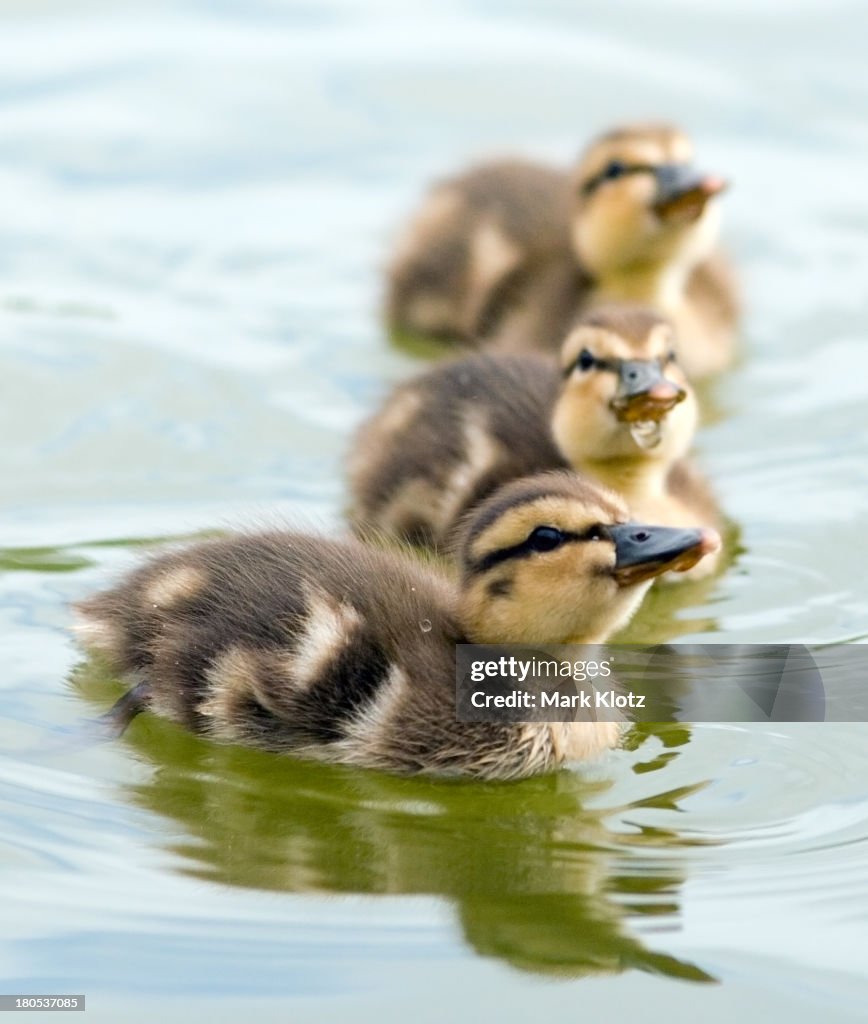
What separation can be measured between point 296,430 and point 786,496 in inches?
47.7

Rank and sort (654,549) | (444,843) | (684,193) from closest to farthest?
(444,843)
(654,549)
(684,193)

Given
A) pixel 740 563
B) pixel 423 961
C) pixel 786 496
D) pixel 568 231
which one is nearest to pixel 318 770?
pixel 423 961

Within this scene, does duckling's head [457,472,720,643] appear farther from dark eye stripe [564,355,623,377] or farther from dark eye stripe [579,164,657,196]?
dark eye stripe [579,164,657,196]

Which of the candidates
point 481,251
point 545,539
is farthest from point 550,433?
point 481,251

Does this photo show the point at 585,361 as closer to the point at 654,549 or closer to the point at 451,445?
the point at 451,445

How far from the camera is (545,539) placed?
387 cm

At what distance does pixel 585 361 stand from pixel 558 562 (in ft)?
3.75

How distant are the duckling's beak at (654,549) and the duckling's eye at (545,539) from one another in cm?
9

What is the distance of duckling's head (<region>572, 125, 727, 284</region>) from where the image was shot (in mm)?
6223

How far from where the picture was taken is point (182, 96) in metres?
8.08

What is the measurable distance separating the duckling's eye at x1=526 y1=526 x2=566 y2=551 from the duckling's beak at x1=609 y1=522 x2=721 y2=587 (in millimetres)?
87

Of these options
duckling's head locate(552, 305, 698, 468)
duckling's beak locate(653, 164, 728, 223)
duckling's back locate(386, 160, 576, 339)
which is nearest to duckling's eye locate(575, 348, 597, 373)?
duckling's head locate(552, 305, 698, 468)

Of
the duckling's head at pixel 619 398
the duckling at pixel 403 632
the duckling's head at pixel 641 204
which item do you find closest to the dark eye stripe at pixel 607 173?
the duckling's head at pixel 641 204

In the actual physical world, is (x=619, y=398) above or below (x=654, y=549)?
above
